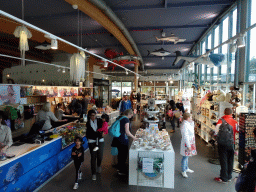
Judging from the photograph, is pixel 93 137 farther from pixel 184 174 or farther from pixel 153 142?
pixel 184 174

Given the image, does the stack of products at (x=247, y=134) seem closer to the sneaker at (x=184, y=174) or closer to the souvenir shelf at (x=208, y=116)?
the souvenir shelf at (x=208, y=116)

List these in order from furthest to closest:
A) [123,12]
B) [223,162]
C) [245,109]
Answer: [123,12] → [245,109] → [223,162]

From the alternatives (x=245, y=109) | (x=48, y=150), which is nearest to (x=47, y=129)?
(x=48, y=150)

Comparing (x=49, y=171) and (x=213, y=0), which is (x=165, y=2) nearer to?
(x=213, y=0)

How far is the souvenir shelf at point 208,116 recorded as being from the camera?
547 centimetres

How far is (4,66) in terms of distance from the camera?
7.51 meters

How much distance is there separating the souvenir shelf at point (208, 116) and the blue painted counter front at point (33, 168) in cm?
478

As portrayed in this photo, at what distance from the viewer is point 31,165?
11.1ft

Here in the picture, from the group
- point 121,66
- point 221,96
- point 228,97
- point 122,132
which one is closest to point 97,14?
point 121,66

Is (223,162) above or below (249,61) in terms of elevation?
below

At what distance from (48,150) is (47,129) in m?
1.19

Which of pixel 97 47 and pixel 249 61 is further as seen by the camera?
pixel 97 47

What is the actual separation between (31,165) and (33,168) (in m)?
0.10

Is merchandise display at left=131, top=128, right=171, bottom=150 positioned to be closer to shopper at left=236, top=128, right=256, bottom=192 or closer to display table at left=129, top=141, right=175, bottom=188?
display table at left=129, top=141, right=175, bottom=188
